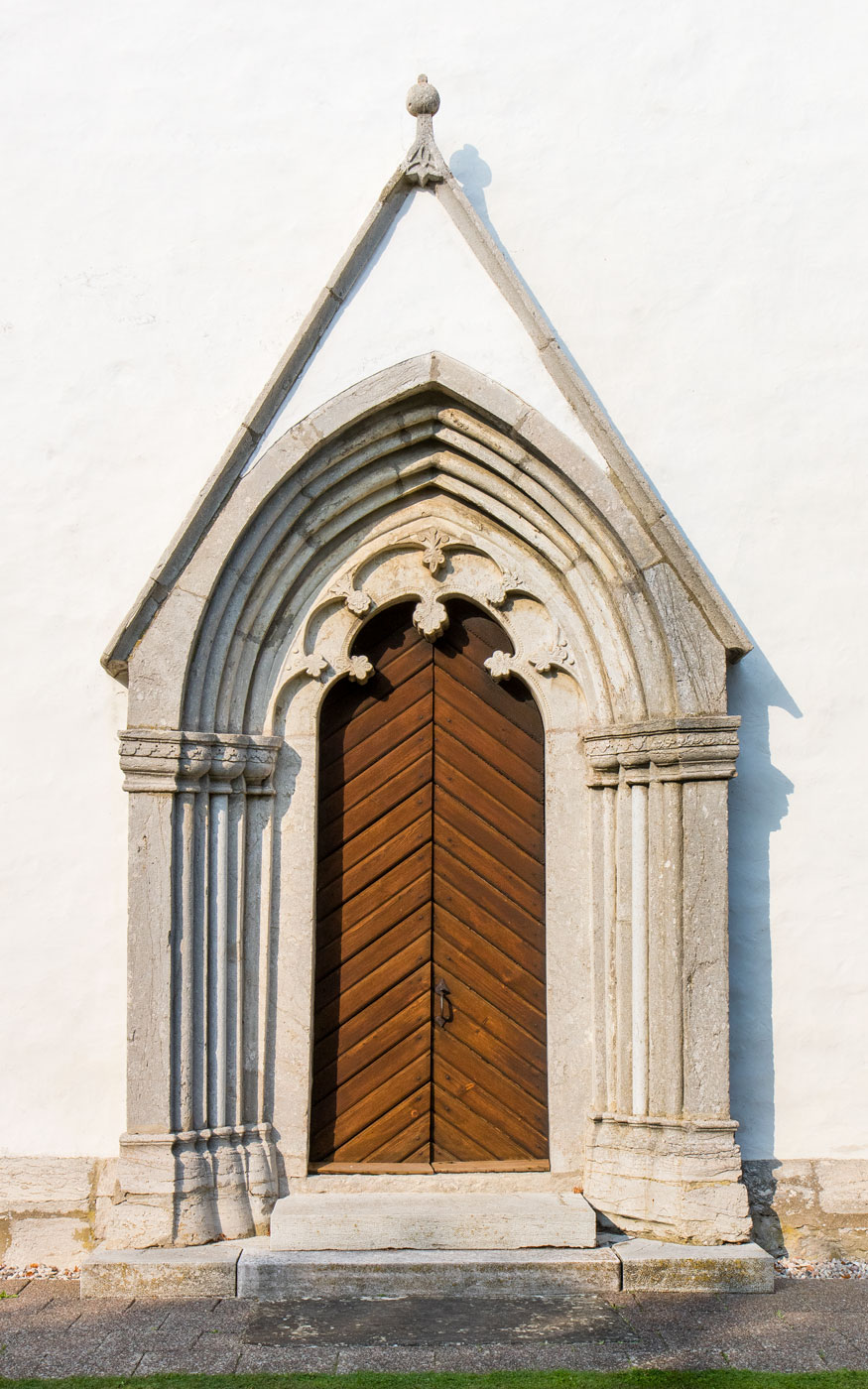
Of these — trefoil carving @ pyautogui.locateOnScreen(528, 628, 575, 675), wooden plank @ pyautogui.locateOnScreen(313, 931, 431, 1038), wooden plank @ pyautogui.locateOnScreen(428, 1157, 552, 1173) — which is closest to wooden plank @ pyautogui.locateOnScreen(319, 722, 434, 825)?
trefoil carving @ pyautogui.locateOnScreen(528, 628, 575, 675)

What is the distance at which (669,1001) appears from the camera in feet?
17.2

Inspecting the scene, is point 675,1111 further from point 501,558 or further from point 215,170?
point 215,170

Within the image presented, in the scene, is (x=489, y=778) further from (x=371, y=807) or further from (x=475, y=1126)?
(x=475, y=1126)

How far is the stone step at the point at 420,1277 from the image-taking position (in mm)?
4879

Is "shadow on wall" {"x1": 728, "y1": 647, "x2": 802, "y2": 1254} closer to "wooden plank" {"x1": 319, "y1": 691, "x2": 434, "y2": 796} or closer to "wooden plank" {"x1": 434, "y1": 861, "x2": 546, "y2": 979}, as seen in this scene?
"wooden plank" {"x1": 434, "y1": 861, "x2": 546, "y2": 979}

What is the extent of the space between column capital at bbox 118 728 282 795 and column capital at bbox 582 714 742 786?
160 centimetres

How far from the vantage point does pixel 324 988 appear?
18.5 feet

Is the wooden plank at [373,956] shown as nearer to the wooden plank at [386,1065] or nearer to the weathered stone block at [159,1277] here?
the wooden plank at [386,1065]

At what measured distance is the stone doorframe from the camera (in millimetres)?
5219

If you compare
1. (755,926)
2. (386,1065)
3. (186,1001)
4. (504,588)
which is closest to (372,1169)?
(386,1065)

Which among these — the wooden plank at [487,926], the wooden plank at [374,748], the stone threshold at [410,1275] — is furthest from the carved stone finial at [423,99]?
the stone threshold at [410,1275]

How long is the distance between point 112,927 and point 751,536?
10.5 ft

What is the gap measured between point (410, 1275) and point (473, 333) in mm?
3805

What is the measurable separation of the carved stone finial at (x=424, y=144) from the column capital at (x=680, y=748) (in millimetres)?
2488
